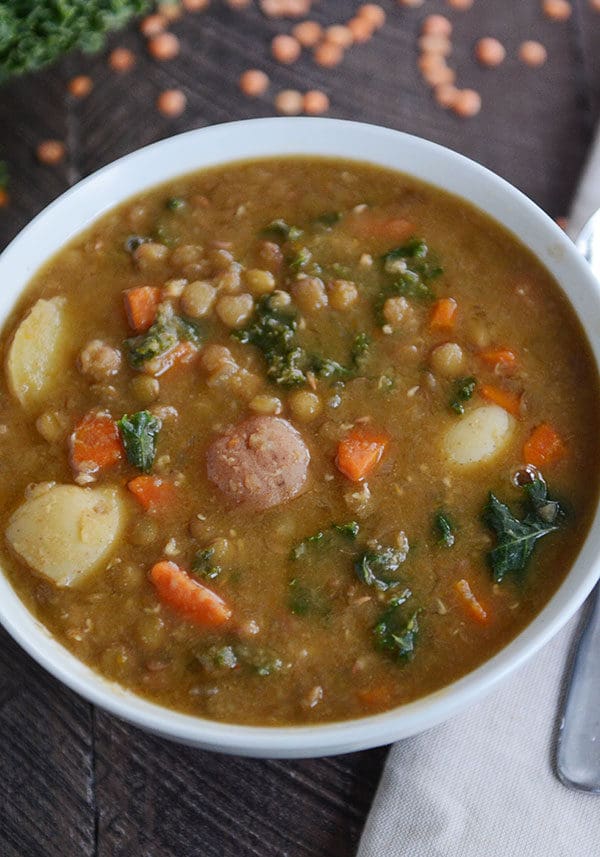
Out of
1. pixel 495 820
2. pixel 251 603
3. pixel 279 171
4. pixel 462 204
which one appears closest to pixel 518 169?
pixel 462 204

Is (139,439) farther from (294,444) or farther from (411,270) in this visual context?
(411,270)

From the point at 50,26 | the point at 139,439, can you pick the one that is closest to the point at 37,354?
the point at 139,439

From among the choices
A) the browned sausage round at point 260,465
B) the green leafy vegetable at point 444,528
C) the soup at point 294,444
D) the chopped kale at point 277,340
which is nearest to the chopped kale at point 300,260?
the soup at point 294,444

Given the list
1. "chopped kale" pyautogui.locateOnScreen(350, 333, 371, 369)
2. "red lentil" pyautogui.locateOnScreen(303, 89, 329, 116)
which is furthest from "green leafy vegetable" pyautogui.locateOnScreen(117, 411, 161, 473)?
"red lentil" pyautogui.locateOnScreen(303, 89, 329, 116)

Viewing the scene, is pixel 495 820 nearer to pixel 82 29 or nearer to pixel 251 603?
pixel 251 603

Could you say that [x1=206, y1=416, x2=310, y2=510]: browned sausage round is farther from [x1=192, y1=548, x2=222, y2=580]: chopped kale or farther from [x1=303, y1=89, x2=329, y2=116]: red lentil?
[x1=303, y1=89, x2=329, y2=116]: red lentil
